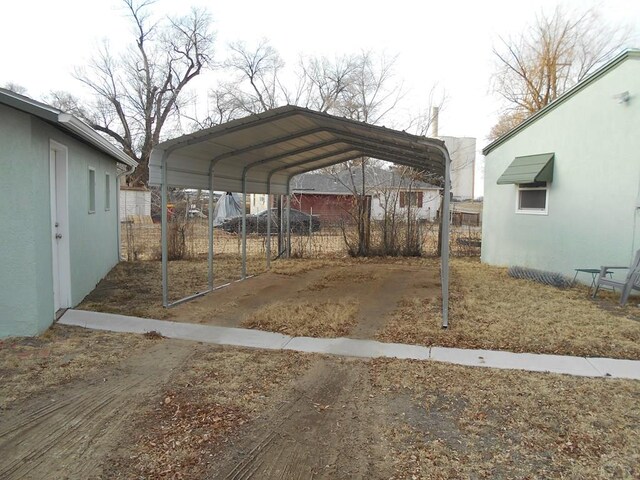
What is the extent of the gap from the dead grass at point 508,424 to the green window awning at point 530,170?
654cm

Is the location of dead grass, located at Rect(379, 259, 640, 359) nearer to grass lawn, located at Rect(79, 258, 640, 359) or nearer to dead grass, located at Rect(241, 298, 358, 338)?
grass lawn, located at Rect(79, 258, 640, 359)

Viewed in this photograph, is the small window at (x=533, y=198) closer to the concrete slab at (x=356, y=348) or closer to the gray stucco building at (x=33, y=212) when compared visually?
the concrete slab at (x=356, y=348)

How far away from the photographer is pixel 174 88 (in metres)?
37.3

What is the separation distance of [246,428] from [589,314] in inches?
219

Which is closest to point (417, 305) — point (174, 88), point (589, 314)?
point (589, 314)

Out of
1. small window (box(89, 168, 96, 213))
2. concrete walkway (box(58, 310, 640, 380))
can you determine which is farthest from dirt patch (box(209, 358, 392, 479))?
small window (box(89, 168, 96, 213))

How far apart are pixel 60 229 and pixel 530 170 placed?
919cm

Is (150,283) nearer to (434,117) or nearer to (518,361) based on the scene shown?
(518,361)

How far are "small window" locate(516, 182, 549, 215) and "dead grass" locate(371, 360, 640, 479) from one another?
689 centimetres

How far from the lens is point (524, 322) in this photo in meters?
6.35

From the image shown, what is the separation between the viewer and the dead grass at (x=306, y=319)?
6094 mm

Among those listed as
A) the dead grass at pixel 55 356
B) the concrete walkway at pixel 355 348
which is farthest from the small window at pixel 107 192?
the dead grass at pixel 55 356

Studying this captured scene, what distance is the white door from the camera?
261 inches

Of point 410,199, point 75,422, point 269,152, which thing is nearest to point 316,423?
point 75,422
